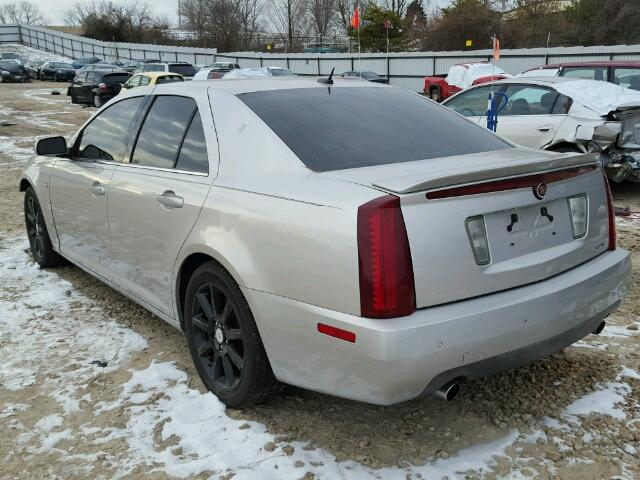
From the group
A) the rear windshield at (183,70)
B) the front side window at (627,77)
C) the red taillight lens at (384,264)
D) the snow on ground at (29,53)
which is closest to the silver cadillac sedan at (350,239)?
the red taillight lens at (384,264)

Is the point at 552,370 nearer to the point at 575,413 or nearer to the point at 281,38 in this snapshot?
the point at 575,413

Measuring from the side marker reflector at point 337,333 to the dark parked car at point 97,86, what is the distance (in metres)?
23.5

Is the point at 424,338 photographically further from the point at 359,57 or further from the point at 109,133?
the point at 359,57

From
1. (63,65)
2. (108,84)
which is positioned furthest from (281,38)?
(108,84)

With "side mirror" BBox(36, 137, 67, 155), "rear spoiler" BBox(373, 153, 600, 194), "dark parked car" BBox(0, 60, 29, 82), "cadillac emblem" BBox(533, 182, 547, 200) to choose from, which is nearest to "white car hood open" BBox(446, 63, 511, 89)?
"side mirror" BBox(36, 137, 67, 155)

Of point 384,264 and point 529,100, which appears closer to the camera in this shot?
point 384,264

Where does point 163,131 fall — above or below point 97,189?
above

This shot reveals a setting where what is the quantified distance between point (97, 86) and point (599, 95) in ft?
68.2

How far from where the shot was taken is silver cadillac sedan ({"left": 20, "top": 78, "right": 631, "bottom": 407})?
2.37 meters

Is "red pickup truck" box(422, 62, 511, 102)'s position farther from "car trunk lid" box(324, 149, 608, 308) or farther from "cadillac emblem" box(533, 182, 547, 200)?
"cadillac emblem" box(533, 182, 547, 200)

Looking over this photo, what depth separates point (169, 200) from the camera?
3301mm

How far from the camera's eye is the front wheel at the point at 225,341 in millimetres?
2865

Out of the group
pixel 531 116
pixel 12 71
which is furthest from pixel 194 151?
pixel 12 71

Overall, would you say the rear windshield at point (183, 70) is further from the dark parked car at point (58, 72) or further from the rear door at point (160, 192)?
the rear door at point (160, 192)
